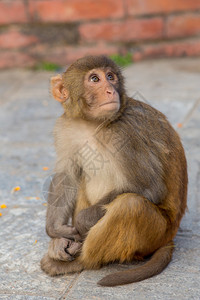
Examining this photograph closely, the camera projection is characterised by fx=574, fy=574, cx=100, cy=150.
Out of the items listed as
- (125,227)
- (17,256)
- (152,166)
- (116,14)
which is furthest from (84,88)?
(116,14)

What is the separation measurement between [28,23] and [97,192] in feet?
13.7

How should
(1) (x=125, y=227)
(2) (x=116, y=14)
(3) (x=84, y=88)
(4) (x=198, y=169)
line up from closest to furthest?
1. (1) (x=125, y=227)
2. (3) (x=84, y=88)
3. (4) (x=198, y=169)
4. (2) (x=116, y=14)

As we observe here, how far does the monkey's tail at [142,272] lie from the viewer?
9.33ft

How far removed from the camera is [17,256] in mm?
3303

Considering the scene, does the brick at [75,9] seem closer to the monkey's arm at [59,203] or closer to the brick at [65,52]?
the brick at [65,52]

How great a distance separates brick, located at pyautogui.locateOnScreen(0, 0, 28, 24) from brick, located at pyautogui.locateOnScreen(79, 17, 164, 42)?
28.1 inches

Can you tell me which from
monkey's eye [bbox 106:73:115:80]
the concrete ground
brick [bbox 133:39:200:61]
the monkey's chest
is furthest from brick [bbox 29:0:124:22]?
the monkey's chest

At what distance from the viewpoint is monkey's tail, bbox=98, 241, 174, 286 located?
2844mm

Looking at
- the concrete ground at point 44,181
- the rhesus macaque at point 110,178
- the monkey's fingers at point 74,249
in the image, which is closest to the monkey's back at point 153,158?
the rhesus macaque at point 110,178

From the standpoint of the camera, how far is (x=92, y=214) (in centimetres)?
302

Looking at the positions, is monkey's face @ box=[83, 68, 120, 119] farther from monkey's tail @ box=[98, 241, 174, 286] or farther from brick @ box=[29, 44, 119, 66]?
brick @ box=[29, 44, 119, 66]

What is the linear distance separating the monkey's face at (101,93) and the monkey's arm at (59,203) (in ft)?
1.50

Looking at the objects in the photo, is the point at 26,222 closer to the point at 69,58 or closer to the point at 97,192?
the point at 97,192

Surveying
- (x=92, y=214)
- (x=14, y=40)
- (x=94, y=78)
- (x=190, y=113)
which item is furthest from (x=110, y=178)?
(x=14, y=40)
